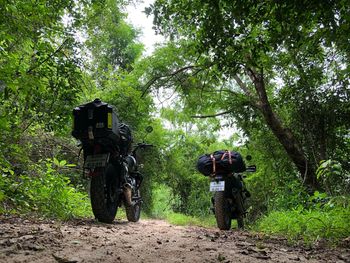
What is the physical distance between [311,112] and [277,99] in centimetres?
92

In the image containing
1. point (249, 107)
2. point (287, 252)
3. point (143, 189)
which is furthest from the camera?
point (143, 189)

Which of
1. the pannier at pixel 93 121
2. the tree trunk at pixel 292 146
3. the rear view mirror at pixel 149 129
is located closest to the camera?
the pannier at pixel 93 121

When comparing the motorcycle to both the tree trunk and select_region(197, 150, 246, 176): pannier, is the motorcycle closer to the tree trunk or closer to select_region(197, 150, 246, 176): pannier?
select_region(197, 150, 246, 176): pannier

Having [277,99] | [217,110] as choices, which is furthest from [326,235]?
[217,110]

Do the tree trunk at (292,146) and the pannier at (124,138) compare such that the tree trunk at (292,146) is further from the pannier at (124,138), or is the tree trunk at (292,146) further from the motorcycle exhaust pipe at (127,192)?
the motorcycle exhaust pipe at (127,192)

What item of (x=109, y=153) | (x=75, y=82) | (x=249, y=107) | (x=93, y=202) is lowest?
(x=93, y=202)

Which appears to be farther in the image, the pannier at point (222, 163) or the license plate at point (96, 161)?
the pannier at point (222, 163)

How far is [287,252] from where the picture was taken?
9.83ft

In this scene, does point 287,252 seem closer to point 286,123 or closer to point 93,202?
point 93,202

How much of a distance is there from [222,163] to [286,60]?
296 centimetres

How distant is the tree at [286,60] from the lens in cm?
360

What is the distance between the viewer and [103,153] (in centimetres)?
454

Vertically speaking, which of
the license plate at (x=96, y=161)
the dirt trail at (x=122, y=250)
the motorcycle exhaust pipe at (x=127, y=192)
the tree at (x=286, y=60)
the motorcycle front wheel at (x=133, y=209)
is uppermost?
the tree at (x=286, y=60)

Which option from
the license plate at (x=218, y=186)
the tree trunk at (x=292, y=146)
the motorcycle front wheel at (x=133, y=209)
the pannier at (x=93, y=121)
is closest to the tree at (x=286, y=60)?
the tree trunk at (x=292, y=146)
